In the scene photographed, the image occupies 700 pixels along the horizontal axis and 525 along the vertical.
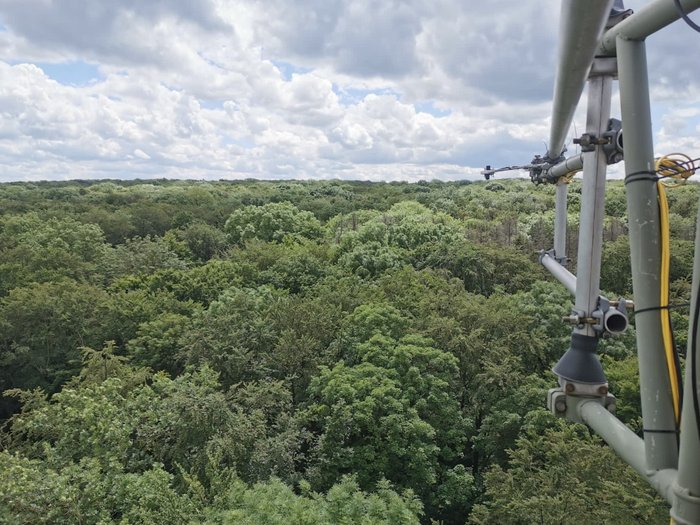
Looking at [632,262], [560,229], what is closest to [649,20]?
[632,262]

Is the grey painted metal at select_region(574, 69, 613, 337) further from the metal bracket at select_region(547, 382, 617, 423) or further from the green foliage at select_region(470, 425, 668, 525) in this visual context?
the green foliage at select_region(470, 425, 668, 525)

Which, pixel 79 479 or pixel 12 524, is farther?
pixel 79 479

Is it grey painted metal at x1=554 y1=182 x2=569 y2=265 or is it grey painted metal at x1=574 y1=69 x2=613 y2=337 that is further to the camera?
grey painted metal at x1=554 y1=182 x2=569 y2=265

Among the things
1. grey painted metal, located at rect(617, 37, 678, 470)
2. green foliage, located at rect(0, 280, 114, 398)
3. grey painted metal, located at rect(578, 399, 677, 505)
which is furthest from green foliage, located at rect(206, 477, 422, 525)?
green foliage, located at rect(0, 280, 114, 398)

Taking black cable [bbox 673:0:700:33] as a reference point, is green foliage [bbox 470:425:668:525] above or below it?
below

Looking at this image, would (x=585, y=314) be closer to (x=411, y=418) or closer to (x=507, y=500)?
(x=507, y=500)

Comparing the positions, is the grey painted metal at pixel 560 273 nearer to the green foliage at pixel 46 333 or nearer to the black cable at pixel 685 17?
the black cable at pixel 685 17

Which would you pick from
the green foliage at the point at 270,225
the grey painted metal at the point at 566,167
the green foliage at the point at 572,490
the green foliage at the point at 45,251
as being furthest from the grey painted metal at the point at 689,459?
the green foliage at the point at 270,225

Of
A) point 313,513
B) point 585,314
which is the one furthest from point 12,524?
point 585,314
